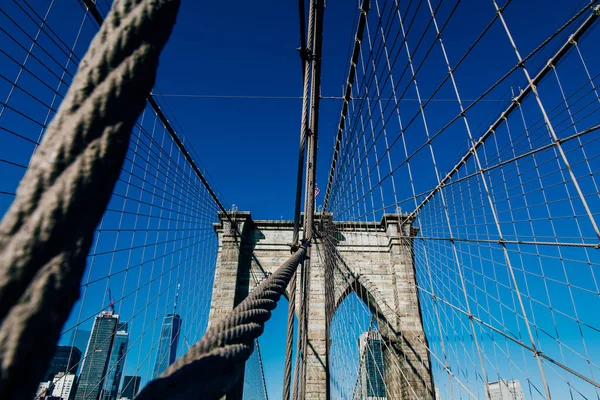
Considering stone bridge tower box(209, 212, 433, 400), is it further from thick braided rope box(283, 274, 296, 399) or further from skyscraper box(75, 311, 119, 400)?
thick braided rope box(283, 274, 296, 399)

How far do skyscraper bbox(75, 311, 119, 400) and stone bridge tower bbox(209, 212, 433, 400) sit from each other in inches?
87.1

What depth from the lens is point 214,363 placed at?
0.50m

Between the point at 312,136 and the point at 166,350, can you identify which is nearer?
the point at 312,136

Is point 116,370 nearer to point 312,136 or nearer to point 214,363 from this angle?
point 312,136

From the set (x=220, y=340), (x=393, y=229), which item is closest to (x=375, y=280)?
(x=393, y=229)

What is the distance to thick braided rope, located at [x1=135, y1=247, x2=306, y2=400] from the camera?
38 centimetres

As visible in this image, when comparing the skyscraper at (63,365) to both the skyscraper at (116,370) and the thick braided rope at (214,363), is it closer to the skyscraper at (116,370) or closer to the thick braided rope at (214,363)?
the thick braided rope at (214,363)

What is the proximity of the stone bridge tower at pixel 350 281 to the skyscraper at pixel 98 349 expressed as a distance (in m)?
2.21

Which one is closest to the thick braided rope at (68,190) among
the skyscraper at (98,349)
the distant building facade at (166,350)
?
the distant building facade at (166,350)

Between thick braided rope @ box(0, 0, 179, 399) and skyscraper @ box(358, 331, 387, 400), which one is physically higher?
thick braided rope @ box(0, 0, 179, 399)

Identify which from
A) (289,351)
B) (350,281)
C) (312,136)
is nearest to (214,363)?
(289,351)

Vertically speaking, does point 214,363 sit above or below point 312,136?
below

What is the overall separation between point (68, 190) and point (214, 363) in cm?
37

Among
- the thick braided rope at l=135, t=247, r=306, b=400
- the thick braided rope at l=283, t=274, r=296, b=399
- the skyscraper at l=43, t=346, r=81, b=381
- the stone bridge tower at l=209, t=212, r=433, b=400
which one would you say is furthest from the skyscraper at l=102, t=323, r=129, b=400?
the thick braided rope at l=135, t=247, r=306, b=400
